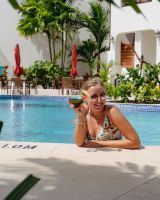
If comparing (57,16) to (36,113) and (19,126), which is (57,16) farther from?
(19,126)

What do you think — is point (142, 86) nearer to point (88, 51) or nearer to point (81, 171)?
point (88, 51)

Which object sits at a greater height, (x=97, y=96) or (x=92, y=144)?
(x=97, y=96)

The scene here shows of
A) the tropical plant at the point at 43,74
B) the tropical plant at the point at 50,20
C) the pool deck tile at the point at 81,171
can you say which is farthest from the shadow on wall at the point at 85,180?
the tropical plant at the point at 50,20

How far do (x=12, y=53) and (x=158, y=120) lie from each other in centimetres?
1291

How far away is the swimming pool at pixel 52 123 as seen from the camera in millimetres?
8487

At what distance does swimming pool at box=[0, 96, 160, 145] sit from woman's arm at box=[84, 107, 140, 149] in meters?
3.78

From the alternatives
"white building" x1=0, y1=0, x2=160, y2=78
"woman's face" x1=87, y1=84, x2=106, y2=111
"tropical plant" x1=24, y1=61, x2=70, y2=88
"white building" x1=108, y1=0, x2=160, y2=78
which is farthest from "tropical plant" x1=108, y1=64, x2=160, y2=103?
"woman's face" x1=87, y1=84, x2=106, y2=111

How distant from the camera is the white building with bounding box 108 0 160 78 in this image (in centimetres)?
1830

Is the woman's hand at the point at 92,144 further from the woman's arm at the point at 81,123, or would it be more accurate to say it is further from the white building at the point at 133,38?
the white building at the point at 133,38

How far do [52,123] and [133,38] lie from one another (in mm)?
10484

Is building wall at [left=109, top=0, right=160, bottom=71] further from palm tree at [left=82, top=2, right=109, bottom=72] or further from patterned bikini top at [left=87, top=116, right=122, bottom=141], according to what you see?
patterned bikini top at [left=87, top=116, right=122, bottom=141]

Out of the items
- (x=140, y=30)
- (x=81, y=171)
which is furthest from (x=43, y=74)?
(x=81, y=171)

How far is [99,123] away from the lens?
430 cm

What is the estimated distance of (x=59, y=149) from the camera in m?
4.32
